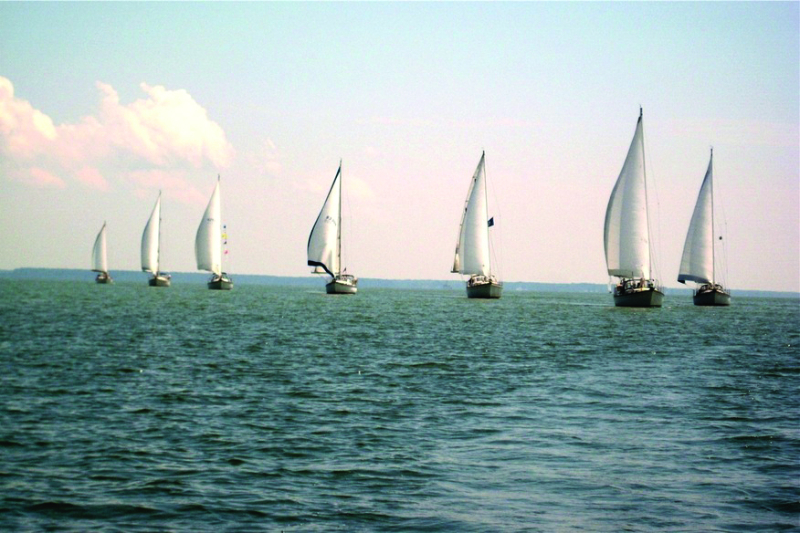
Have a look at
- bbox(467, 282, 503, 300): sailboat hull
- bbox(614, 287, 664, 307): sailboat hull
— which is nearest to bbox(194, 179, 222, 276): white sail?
bbox(467, 282, 503, 300): sailboat hull

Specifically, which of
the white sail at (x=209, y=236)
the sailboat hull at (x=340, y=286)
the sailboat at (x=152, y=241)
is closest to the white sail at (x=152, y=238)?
the sailboat at (x=152, y=241)

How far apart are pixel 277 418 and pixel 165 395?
472 centimetres

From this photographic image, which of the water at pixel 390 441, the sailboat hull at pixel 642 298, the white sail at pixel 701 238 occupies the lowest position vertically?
the water at pixel 390 441

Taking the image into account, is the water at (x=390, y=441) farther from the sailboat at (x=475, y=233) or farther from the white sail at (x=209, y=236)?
the white sail at (x=209, y=236)

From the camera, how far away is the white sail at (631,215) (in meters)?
73.9

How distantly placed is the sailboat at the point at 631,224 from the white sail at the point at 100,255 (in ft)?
372

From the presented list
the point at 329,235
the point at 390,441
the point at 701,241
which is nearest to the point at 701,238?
the point at 701,241

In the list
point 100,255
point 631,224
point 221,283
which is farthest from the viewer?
point 100,255

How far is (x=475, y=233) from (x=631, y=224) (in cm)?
2085

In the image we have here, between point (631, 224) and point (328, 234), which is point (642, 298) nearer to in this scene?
point (631, 224)

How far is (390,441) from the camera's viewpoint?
56.7ft

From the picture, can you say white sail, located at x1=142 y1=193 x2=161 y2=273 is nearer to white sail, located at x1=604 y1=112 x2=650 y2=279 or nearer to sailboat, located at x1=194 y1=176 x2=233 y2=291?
sailboat, located at x1=194 y1=176 x2=233 y2=291

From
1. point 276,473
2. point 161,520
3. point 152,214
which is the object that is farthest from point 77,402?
point 152,214

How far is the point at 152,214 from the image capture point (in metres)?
134
